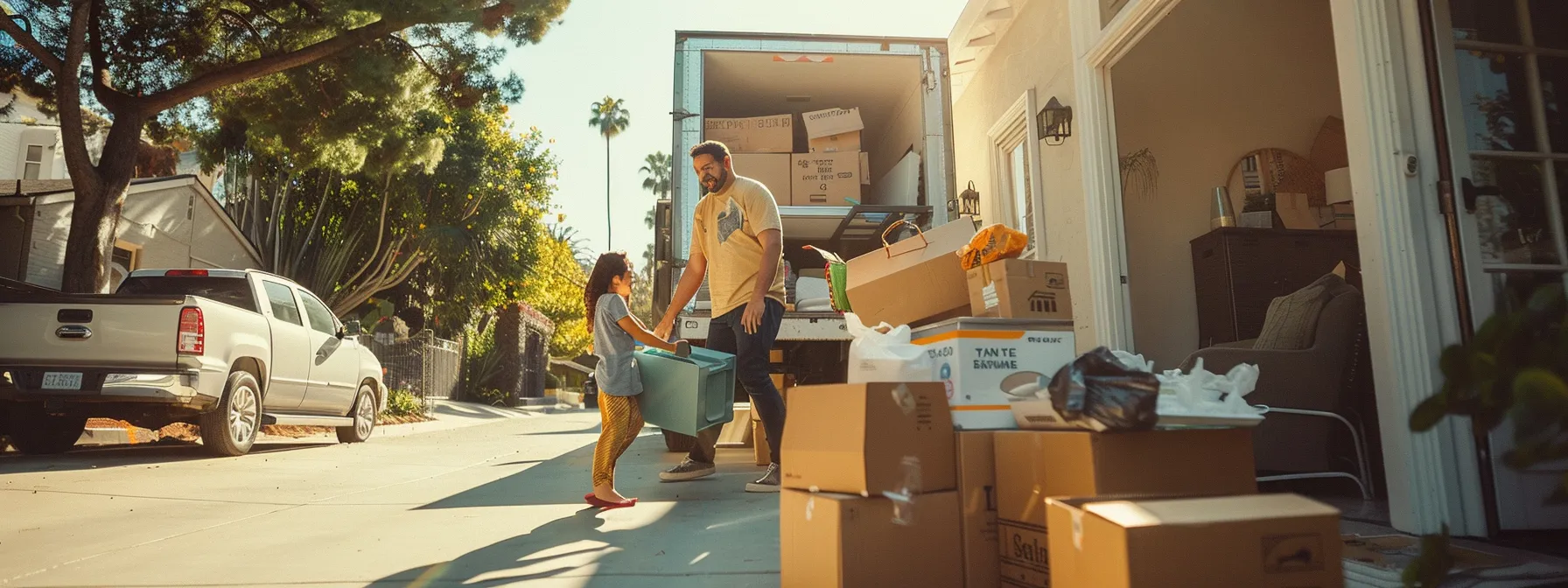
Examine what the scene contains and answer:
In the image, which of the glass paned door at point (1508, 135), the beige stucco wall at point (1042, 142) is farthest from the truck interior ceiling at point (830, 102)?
the glass paned door at point (1508, 135)

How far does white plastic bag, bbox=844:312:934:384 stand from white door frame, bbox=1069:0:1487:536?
5.21 feet

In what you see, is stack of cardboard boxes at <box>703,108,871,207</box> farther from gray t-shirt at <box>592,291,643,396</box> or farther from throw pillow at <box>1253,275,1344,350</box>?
throw pillow at <box>1253,275,1344,350</box>

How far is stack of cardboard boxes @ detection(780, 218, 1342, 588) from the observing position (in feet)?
5.63

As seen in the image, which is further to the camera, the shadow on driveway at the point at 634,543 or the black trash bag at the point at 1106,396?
the shadow on driveway at the point at 634,543

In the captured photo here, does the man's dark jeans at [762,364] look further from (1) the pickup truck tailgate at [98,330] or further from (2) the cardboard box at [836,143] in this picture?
(1) the pickup truck tailgate at [98,330]

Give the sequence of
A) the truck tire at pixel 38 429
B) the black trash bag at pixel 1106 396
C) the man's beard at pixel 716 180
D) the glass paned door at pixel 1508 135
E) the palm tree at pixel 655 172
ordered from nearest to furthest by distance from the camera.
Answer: the black trash bag at pixel 1106 396, the glass paned door at pixel 1508 135, the man's beard at pixel 716 180, the truck tire at pixel 38 429, the palm tree at pixel 655 172

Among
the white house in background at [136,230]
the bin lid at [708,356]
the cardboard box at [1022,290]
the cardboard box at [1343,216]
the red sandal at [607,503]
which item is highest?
the white house in background at [136,230]

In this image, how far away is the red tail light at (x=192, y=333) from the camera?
700cm

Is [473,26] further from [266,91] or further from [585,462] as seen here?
[585,462]

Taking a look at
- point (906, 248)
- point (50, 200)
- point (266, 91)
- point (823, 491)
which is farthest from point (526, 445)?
point (50, 200)

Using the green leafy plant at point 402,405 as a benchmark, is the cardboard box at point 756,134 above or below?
above

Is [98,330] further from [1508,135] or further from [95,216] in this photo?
[1508,135]

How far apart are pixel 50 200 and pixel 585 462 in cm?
1170

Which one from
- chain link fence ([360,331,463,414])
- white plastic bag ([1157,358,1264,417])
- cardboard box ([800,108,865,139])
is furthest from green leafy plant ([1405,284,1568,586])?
chain link fence ([360,331,463,414])
